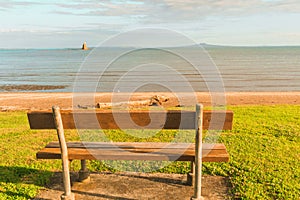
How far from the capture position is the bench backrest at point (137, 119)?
3.29 metres

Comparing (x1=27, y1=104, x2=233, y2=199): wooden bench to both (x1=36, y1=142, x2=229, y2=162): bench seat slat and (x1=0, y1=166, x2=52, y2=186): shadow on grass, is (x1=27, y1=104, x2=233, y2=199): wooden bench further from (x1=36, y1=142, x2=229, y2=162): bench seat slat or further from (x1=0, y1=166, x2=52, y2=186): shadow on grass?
(x1=0, y1=166, x2=52, y2=186): shadow on grass

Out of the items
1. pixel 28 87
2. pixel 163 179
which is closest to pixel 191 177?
pixel 163 179

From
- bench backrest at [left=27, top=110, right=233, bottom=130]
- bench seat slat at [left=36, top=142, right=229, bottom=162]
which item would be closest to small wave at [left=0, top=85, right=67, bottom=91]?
bench seat slat at [left=36, top=142, right=229, bottom=162]

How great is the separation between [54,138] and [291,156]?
505 cm

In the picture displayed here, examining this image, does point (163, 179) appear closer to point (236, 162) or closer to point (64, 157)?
point (236, 162)

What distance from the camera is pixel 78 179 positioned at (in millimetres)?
4344

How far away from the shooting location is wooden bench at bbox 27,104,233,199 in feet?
10.9

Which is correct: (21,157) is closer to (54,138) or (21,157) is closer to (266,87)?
(54,138)

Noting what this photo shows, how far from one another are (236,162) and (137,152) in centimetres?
218

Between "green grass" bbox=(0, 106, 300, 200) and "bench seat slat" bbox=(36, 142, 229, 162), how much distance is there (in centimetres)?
74

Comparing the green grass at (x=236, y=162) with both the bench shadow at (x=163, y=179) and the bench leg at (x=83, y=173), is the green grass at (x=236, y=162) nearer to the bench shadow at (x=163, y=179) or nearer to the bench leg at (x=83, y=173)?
the bench shadow at (x=163, y=179)

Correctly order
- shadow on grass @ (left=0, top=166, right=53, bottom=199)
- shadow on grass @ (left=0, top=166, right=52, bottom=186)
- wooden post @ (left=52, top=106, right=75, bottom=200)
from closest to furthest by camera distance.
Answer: wooden post @ (left=52, top=106, right=75, bottom=200) → shadow on grass @ (left=0, top=166, right=53, bottom=199) → shadow on grass @ (left=0, top=166, right=52, bottom=186)

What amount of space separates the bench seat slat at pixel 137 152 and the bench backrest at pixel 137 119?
370 millimetres

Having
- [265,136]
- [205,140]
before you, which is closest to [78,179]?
[205,140]
